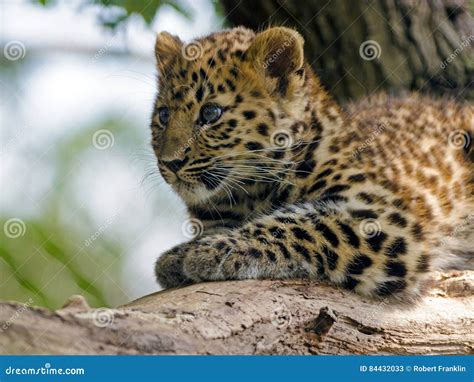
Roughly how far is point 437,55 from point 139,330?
13.0ft

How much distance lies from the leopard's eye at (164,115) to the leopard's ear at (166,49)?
0.31 m

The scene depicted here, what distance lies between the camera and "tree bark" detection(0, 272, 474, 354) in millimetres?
2959

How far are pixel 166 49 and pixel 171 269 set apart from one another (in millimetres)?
1653

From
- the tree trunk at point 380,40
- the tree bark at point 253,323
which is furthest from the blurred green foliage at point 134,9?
A: the tree bark at point 253,323

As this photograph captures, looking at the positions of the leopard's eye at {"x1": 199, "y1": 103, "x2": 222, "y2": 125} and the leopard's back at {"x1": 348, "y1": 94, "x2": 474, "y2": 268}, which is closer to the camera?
the leopard's eye at {"x1": 199, "y1": 103, "x2": 222, "y2": 125}

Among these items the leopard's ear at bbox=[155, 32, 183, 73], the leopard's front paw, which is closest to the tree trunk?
the leopard's ear at bbox=[155, 32, 183, 73]

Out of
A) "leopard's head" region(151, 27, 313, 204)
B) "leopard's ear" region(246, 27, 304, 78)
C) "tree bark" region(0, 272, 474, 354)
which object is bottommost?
"tree bark" region(0, 272, 474, 354)

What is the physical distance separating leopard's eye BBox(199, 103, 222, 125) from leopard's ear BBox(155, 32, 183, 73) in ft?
1.81

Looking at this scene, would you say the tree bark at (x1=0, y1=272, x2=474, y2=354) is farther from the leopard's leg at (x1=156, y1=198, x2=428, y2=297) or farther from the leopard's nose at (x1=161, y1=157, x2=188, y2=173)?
the leopard's nose at (x1=161, y1=157, x2=188, y2=173)

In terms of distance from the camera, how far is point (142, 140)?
5.27 m

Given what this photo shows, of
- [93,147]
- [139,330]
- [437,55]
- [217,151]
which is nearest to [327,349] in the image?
[139,330]

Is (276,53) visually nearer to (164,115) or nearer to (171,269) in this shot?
(164,115)

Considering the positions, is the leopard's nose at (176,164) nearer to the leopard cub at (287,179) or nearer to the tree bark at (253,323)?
the leopard cub at (287,179)

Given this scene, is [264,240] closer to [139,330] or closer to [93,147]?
[139,330]
